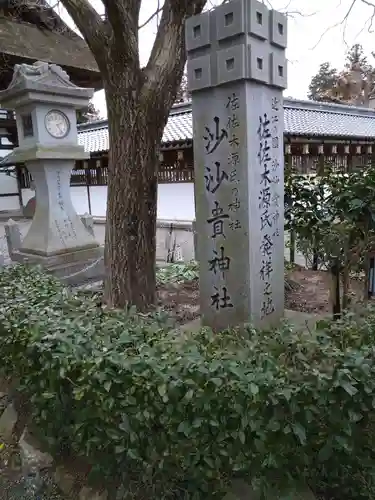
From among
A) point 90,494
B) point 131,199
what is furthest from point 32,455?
point 131,199

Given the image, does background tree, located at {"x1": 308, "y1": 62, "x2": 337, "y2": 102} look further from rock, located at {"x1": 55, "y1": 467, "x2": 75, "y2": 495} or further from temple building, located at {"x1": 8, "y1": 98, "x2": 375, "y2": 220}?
rock, located at {"x1": 55, "y1": 467, "x2": 75, "y2": 495}

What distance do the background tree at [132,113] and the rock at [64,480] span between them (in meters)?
1.94

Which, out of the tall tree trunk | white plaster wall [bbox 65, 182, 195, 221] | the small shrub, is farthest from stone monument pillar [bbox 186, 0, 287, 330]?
white plaster wall [bbox 65, 182, 195, 221]

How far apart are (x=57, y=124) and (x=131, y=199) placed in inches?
154

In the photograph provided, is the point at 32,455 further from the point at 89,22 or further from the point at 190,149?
the point at 190,149

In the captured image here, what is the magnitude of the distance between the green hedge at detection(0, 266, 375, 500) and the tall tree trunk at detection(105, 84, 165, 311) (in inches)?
73.3

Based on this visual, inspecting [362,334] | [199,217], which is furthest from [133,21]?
[362,334]

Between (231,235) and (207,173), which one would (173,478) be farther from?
(207,173)

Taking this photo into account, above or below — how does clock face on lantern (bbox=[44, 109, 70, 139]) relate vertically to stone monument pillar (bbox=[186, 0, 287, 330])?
above

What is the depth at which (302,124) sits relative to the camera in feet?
41.4

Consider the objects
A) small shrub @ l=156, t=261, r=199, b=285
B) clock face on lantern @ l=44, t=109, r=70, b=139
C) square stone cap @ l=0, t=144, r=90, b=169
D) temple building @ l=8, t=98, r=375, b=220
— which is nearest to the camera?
small shrub @ l=156, t=261, r=199, b=285

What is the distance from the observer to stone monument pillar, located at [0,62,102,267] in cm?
647

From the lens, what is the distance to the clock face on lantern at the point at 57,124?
672 cm

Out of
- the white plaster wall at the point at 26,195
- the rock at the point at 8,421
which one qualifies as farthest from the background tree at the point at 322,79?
the rock at the point at 8,421
